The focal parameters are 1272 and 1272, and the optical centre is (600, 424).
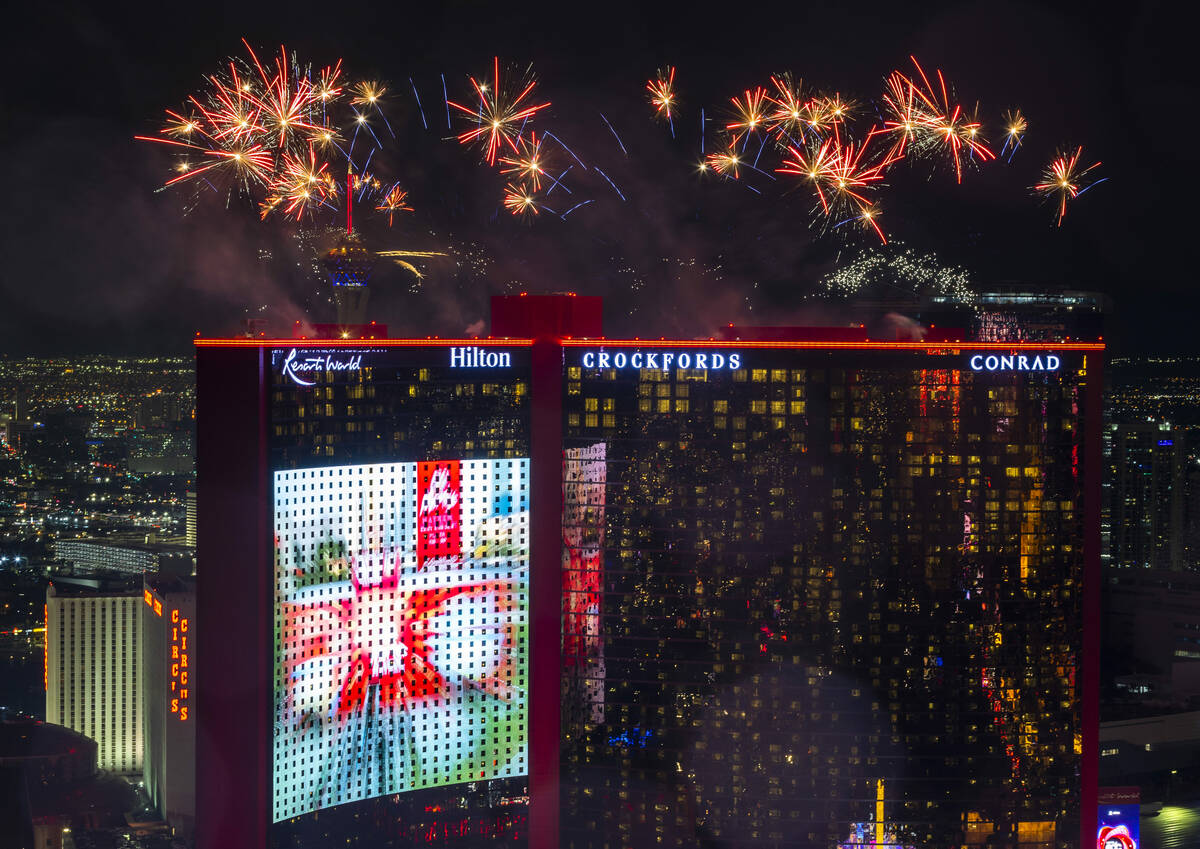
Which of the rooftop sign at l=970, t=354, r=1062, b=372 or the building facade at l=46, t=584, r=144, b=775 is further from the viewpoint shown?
the building facade at l=46, t=584, r=144, b=775

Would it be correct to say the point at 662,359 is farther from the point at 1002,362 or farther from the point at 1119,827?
the point at 1119,827

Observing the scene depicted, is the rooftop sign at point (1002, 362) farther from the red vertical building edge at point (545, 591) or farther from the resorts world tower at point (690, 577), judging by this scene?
the red vertical building edge at point (545, 591)

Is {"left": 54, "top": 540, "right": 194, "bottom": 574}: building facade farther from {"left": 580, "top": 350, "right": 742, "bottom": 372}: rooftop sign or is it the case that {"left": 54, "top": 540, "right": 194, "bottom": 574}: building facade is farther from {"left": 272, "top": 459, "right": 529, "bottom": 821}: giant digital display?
{"left": 580, "top": 350, "right": 742, "bottom": 372}: rooftop sign

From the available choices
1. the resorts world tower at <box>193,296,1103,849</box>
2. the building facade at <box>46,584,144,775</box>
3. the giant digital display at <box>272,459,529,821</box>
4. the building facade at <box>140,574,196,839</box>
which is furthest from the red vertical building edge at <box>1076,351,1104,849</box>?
the building facade at <box>46,584,144,775</box>

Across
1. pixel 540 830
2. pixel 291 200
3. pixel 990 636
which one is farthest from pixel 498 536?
pixel 990 636

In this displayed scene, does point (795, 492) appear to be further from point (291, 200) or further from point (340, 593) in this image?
point (291, 200)

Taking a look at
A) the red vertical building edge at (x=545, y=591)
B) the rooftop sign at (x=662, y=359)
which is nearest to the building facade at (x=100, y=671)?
the red vertical building edge at (x=545, y=591)

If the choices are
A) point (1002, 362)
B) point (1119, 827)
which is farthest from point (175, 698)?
point (1002, 362)
